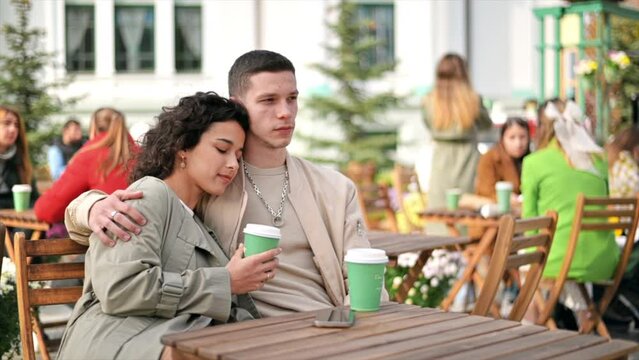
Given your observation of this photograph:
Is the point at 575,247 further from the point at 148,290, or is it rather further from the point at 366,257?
the point at 148,290

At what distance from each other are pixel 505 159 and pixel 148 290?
5.23 metres

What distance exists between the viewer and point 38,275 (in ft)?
11.6

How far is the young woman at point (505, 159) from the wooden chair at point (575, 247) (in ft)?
5.49

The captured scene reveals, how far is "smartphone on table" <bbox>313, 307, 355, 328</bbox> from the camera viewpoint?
2812 mm

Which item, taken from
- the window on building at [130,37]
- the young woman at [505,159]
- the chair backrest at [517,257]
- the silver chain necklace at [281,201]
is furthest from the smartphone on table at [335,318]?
the window on building at [130,37]

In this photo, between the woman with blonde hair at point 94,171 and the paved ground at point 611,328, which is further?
the paved ground at point 611,328

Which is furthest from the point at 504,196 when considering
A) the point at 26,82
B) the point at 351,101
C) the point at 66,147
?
the point at 351,101

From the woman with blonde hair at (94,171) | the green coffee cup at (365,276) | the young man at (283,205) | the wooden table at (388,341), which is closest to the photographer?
the wooden table at (388,341)

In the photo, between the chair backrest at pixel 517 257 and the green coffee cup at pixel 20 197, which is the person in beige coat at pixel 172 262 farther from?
the green coffee cup at pixel 20 197

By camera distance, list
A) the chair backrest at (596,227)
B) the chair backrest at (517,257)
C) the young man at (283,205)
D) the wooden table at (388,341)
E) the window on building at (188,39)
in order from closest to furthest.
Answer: the wooden table at (388,341) → the young man at (283,205) → the chair backrest at (517,257) → the chair backrest at (596,227) → the window on building at (188,39)

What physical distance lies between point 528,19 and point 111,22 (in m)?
9.12

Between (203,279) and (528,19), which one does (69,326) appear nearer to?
(203,279)

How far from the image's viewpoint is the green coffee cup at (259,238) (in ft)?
9.52

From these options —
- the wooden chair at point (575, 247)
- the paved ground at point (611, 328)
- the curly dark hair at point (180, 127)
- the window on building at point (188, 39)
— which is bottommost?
the paved ground at point (611, 328)
